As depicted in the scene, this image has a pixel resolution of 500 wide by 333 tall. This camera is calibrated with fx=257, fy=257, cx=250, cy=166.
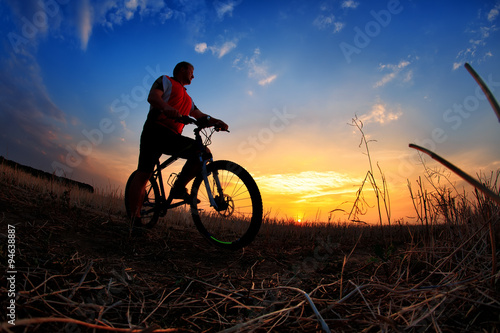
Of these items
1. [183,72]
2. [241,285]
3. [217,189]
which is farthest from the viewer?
[183,72]

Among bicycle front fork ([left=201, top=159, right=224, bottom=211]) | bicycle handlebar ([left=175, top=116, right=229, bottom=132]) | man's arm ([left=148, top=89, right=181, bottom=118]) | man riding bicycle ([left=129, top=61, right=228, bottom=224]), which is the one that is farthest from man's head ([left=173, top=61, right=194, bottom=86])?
bicycle front fork ([left=201, top=159, right=224, bottom=211])

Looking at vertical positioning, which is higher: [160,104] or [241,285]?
[160,104]

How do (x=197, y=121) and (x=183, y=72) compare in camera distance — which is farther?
(x=183, y=72)

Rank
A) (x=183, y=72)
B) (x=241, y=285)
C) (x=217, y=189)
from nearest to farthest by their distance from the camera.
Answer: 1. (x=241, y=285)
2. (x=217, y=189)
3. (x=183, y=72)

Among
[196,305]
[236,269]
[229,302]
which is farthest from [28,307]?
[236,269]

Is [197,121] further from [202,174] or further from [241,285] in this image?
[241,285]

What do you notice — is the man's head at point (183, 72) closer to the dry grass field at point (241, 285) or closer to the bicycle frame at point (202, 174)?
the bicycle frame at point (202, 174)

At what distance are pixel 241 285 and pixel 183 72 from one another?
3.37 metres

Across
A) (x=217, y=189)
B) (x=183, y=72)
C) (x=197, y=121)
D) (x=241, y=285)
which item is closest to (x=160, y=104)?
(x=197, y=121)

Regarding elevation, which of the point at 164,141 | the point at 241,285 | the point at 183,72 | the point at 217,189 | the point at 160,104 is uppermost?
the point at 183,72

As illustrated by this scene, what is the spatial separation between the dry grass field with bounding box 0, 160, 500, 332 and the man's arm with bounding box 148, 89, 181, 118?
1681mm

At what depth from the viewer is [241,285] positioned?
6.48 feet

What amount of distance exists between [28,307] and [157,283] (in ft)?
2.90

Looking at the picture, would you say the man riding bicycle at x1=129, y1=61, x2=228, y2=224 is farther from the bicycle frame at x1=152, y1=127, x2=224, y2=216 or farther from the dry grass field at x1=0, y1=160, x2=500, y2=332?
the dry grass field at x1=0, y1=160, x2=500, y2=332
